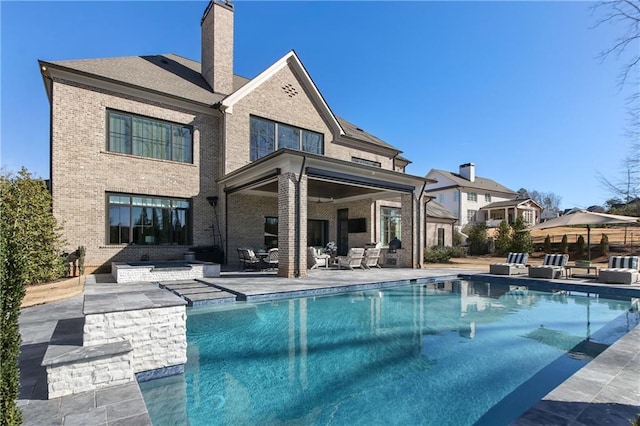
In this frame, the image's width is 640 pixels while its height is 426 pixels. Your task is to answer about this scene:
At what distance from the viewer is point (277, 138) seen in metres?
16.9

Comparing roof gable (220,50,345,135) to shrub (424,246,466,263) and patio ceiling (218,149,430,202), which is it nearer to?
patio ceiling (218,149,430,202)

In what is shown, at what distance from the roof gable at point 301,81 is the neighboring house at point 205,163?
0.18 ft

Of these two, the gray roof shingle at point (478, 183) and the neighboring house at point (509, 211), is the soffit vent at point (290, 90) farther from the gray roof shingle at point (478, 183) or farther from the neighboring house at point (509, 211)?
the neighboring house at point (509, 211)

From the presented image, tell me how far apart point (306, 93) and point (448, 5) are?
874 cm

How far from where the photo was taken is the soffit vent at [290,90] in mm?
17375

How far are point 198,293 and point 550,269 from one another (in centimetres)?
1345

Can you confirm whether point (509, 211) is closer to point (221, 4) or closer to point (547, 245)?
point (547, 245)

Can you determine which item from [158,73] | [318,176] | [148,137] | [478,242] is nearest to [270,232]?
[318,176]

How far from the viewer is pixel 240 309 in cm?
801

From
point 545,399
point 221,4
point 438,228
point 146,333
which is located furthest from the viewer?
point 438,228

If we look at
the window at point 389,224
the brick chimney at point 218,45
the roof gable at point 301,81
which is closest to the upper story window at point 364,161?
the roof gable at point 301,81

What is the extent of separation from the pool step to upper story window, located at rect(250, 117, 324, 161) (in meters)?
7.43

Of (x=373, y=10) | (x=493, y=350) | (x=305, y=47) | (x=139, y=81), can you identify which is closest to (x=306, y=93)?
(x=305, y=47)

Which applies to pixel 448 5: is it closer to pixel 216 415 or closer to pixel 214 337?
pixel 214 337
